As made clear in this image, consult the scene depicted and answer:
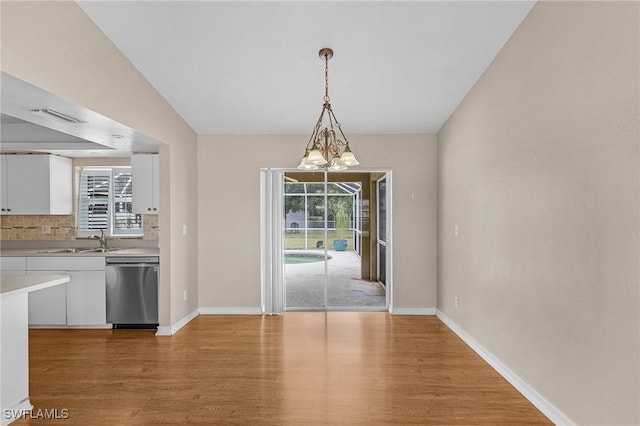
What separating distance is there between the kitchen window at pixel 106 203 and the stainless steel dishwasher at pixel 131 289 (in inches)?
34.9

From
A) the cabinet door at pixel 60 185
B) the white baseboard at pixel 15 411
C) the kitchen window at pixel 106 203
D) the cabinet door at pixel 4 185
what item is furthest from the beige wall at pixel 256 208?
the white baseboard at pixel 15 411

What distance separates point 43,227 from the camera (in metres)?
5.09

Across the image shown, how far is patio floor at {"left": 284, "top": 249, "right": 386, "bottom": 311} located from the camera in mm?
5336

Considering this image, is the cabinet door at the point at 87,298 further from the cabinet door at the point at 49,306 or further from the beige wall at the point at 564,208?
the beige wall at the point at 564,208

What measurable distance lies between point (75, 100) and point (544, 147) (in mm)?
3487

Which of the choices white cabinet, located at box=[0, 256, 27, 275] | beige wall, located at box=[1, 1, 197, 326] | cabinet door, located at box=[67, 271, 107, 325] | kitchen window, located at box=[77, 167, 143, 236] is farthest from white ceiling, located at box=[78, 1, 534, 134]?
white cabinet, located at box=[0, 256, 27, 275]

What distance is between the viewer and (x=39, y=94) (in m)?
2.46

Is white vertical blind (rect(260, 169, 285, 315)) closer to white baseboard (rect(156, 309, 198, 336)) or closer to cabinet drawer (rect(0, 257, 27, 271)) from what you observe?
white baseboard (rect(156, 309, 198, 336))

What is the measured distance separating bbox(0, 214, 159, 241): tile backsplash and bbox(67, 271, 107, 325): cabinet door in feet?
2.92

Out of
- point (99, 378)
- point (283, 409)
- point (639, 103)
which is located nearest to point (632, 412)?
point (639, 103)

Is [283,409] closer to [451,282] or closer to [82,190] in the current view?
[451,282]

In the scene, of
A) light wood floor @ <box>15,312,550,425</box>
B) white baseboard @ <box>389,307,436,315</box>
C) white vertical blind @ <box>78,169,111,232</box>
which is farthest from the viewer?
white vertical blind @ <box>78,169,111,232</box>

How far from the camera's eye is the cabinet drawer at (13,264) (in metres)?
4.34

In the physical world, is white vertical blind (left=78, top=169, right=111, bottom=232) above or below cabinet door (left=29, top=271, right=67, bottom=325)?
above
